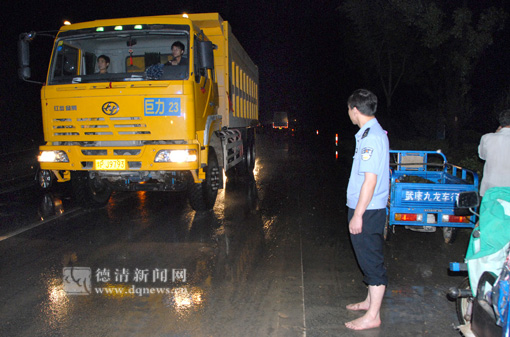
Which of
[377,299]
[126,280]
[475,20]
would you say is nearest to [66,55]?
[126,280]

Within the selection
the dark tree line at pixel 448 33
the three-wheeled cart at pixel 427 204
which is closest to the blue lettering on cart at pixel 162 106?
the three-wheeled cart at pixel 427 204

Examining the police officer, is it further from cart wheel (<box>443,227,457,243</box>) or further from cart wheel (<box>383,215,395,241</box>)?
cart wheel (<box>443,227,457,243</box>)

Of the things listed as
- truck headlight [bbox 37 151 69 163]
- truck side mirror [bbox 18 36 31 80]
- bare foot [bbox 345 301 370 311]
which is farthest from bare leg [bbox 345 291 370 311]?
truck side mirror [bbox 18 36 31 80]

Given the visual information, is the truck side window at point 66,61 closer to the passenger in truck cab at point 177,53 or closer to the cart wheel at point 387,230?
the passenger in truck cab at point 177,53

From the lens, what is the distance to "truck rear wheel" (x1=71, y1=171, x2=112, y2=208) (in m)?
7.72

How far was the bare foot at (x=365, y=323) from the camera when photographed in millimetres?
3771

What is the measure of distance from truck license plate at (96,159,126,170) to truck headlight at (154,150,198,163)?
55 centimetres

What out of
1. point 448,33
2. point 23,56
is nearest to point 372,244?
point 23,56

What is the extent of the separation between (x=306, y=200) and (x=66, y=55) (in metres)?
5.43

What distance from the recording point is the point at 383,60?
1016 inches

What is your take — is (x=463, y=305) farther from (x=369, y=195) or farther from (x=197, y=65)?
(x=197, y=65)

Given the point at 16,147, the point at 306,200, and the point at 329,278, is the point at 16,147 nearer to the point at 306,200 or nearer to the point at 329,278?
the point at 306,200

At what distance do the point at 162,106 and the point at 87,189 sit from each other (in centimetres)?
250

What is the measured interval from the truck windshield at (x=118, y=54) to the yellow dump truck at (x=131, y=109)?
0.06 ft
